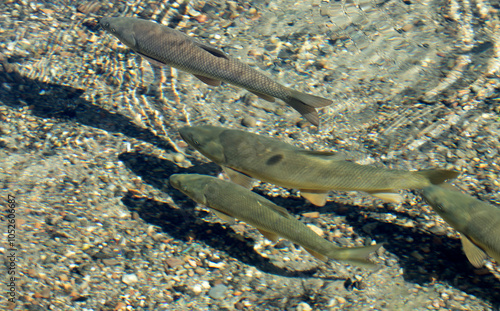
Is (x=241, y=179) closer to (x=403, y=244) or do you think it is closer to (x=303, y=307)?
(x=303, y=307)

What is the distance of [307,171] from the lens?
3896mm

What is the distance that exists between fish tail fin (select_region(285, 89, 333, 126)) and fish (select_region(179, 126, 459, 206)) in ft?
1.91

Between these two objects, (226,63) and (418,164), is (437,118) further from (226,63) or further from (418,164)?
(226,63)

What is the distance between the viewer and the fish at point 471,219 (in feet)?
11.7

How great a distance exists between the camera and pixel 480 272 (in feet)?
12.8

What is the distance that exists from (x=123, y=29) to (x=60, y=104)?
1.48 meters

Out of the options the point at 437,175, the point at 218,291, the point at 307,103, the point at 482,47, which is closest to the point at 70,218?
the point at 218,291

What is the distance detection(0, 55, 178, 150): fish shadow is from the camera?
5.42 meters

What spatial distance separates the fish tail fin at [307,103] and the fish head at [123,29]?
1936 mm

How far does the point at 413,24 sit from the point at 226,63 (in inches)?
136

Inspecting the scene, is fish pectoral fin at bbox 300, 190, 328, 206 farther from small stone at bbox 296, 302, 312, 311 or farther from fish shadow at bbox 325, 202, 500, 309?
small stone at bbox 296, 302, 312, 311

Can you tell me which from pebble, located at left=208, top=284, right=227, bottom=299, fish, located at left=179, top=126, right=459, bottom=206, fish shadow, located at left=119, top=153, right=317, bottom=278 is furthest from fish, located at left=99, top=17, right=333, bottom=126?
pebble, located at left=208, top=284, right=227, bottom=299

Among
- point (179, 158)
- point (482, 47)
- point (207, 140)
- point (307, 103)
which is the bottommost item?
point (179, 158)

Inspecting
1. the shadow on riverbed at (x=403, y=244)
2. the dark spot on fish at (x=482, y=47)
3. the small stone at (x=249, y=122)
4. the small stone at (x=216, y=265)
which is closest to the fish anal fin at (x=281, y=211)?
the shadow on riverbed at (x=403, y=244)
